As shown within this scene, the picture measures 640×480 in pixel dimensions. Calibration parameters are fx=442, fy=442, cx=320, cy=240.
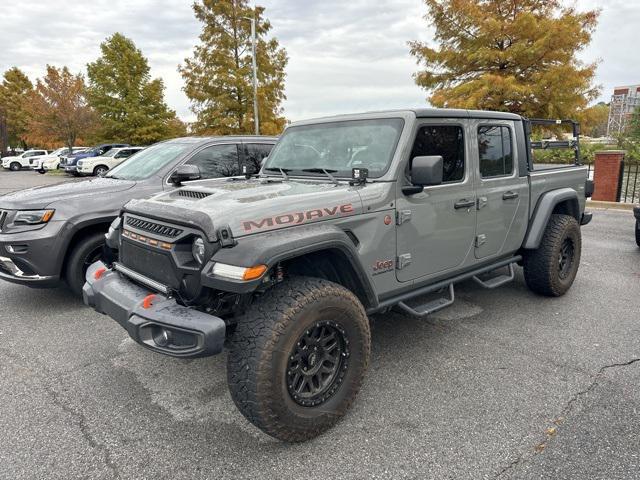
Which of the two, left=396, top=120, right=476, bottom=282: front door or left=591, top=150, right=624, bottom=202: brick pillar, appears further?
left=591, top=150, right=624, bottom=202: brick pillar

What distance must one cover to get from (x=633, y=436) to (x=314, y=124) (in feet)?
10.1

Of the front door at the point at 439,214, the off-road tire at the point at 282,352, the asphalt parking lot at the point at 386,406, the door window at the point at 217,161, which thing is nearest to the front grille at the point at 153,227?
the off-road tire at the point at 282,352

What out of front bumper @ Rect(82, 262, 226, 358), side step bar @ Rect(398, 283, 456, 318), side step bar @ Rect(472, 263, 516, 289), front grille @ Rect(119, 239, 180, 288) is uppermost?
front grille @ Rect(119, 239, 180, 288)

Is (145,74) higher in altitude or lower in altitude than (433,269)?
higher

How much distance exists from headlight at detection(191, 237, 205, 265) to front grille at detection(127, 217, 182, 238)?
0.14 meters

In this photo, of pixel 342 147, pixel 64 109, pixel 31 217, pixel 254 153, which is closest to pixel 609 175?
pixel 254 153

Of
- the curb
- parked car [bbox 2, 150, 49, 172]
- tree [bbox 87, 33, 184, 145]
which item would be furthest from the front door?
parked car [bbox 2, 150, 49, 172]

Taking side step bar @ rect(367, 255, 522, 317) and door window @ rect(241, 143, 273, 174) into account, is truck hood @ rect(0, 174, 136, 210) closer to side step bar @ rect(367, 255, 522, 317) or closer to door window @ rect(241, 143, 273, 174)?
door window @ rect(241, 143, 273, 174)

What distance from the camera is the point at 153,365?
3430 millimetres

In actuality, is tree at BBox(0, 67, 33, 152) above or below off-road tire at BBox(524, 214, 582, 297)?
above

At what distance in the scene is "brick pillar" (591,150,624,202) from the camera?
1098cm

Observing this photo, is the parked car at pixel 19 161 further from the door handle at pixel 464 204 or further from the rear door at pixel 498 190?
the door handle at pixel 464 204

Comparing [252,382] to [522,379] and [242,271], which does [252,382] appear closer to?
[242,271]

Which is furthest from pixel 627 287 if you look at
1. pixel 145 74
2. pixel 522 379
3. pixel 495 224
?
pixel 145 74
